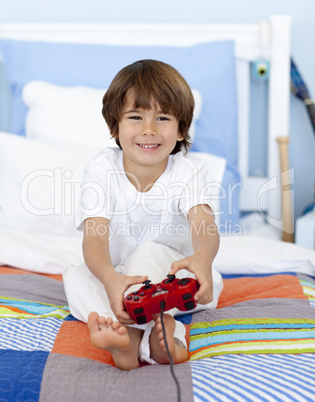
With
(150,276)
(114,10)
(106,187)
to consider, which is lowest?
(150,276)

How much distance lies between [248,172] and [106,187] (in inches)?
52.1

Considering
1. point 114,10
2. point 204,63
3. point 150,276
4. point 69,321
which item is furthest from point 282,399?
point 114,10

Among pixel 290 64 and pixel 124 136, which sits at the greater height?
pixel 290 64

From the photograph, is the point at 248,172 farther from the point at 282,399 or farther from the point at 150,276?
the point at 282,399

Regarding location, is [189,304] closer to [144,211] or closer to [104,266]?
[104,266]

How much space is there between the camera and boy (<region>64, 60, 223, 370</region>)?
2.98ft

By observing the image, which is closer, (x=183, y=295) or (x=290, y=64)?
(x=183, y=295)

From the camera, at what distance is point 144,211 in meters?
1.20

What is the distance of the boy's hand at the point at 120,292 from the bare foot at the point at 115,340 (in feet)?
0.08

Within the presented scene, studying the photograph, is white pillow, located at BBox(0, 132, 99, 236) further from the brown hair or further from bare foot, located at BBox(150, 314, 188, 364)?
bare foot, located at BBox(150, 314, 188, 364)

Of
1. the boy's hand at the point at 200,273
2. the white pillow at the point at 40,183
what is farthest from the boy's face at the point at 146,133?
the white pillow at the point at 40,183

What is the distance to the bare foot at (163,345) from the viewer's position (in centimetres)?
85

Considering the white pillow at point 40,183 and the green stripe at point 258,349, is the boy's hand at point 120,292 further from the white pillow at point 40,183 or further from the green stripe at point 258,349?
the white pillow at point 40,183

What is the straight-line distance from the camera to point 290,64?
2.27 m
